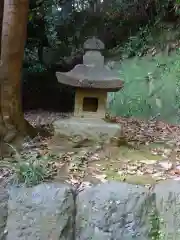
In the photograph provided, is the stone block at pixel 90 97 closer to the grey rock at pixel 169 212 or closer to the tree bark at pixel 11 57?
the tree bark at pixel 11 57

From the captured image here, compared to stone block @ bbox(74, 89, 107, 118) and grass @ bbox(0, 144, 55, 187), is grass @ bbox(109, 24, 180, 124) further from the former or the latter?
grass @ bbox(0, 144, 55, 187)

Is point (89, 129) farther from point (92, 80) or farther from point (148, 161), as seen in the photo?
point (148, 161)

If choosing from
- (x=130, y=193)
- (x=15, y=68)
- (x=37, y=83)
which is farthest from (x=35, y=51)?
(x=130, y=193)

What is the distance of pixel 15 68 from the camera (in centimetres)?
489

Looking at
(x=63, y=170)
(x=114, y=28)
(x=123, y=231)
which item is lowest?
(x=123, y=231)

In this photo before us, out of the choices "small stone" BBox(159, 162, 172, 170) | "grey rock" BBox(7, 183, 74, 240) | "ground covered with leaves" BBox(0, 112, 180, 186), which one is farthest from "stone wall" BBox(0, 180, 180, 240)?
"small stone" BBox(159, 162, 172, 170)

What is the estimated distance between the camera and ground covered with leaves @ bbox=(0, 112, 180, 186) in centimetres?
376

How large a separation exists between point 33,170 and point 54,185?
292 millimetres

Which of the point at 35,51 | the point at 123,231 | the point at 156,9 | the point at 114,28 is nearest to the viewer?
the point at 123,231

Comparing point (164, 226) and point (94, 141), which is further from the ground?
point (94, 141)

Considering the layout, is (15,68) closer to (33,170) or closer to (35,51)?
(33,170)

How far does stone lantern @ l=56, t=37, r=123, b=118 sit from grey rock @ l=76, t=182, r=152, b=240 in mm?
1850

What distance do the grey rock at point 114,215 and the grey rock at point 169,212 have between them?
12cm

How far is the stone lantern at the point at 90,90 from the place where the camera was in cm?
489
